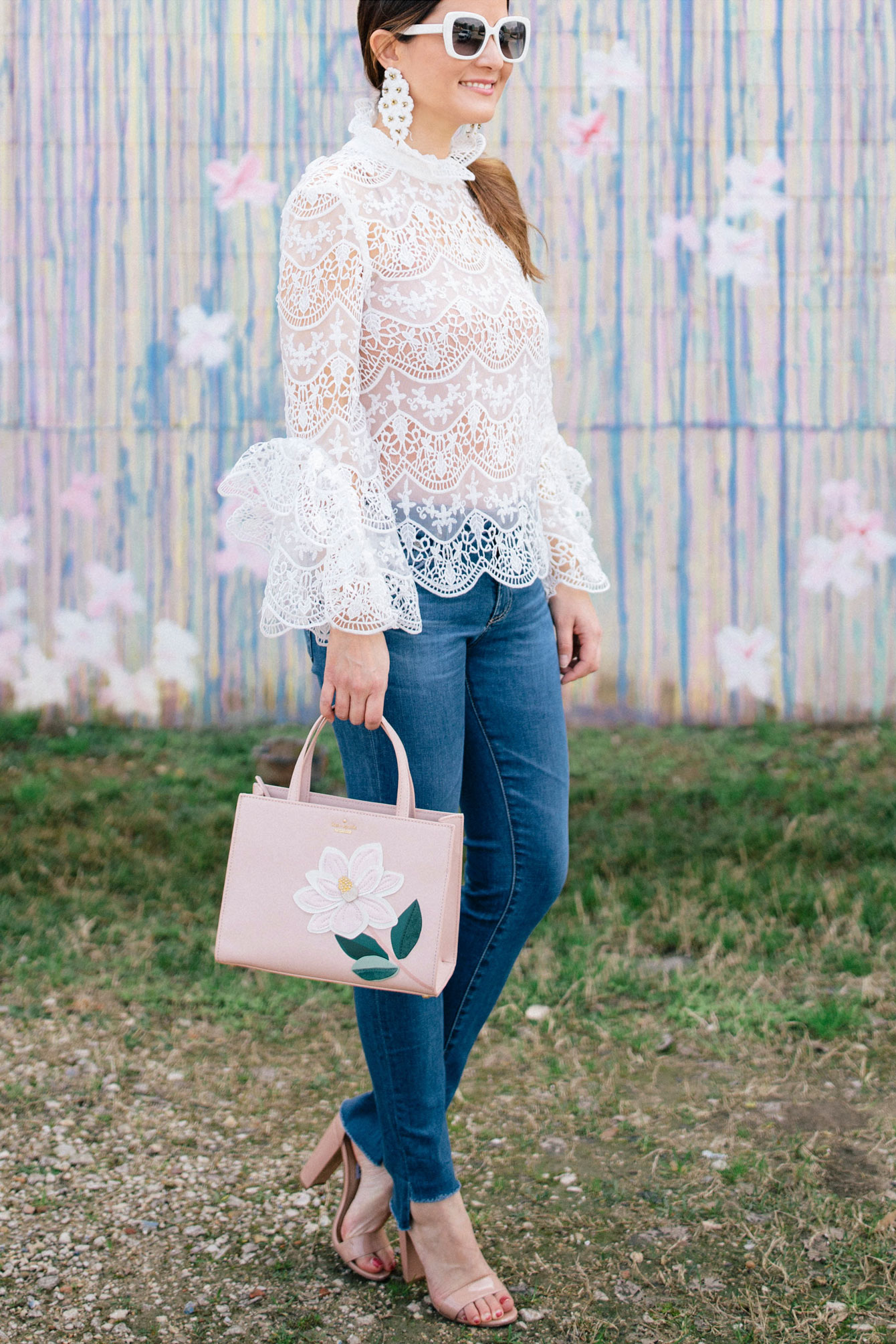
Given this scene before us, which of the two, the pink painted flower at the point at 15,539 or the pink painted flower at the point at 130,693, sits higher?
the pink painted flower at the point at 15,539

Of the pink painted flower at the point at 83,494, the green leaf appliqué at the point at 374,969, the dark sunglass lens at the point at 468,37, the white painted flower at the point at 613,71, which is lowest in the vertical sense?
the green leaf appliqué at the point at 374,969

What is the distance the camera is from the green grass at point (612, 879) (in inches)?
120

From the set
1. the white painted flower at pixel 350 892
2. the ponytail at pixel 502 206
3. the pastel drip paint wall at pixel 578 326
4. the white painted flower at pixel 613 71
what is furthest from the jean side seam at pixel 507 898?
the white painted flower at pixel 613 71

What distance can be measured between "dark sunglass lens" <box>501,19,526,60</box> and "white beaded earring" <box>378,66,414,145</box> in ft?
0.50

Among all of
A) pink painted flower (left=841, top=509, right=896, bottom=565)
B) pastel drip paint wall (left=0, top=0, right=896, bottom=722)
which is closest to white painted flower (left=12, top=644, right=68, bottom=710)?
pastel drip paint wall (left=0, top=0, right=896, bottom=722)

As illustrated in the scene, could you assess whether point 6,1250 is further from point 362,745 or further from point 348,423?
point 348,423

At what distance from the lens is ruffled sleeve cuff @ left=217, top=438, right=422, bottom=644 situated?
1.69 m

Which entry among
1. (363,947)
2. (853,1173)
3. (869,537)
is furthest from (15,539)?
(853,1173)

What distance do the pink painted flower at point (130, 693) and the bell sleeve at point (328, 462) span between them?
3.06 metres

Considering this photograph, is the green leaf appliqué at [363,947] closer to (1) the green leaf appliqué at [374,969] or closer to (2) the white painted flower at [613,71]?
(1) the green leaf appliqué at [374,969]

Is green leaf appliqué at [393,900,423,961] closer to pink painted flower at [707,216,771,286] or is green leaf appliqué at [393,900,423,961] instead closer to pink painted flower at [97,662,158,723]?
pink painted flower at [97,662,158,723]

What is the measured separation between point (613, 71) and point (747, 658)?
2.13 m

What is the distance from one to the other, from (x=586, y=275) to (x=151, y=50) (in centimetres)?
174

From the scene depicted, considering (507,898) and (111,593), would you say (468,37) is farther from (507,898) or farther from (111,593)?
(111,593)
